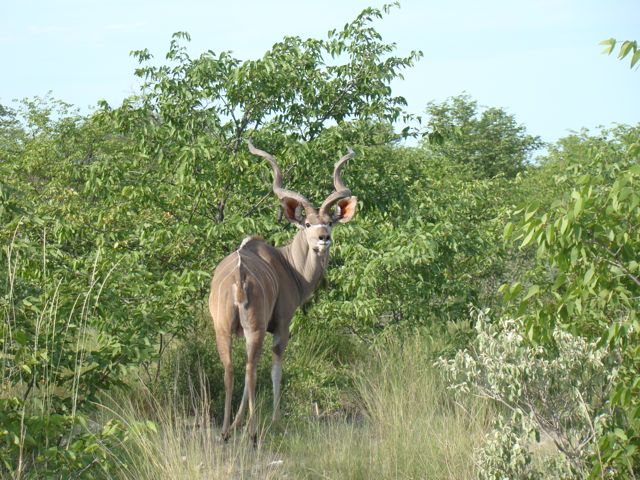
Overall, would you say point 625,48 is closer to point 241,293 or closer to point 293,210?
point 241,293

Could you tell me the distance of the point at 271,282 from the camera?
6.85 meters

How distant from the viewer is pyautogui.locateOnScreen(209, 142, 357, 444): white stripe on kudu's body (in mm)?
6352

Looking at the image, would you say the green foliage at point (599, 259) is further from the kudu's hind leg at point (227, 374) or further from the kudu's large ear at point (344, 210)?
the kudu's large ear at point (344, 210)

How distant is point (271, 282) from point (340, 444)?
57.3 inches

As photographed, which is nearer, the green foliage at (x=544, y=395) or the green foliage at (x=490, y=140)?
the green foliage at (x=544, y=395)

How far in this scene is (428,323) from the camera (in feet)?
28.3

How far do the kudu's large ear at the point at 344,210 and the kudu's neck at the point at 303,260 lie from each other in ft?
0.92

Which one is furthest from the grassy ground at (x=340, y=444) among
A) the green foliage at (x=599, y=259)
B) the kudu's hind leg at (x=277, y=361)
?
the green foliage at (x=599, y=259)

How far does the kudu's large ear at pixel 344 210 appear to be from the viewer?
24.1 ft

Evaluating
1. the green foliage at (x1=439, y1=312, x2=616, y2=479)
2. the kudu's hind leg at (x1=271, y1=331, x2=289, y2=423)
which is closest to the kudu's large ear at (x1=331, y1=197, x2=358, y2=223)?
the kudu's hind leg at (x1=271, y1=331, x2=289, y2=423)

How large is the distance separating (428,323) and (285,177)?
6.28ft

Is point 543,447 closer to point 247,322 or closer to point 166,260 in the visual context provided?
point 247,322

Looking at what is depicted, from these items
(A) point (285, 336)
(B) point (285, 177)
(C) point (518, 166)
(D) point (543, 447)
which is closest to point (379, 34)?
(B) point (285, 177)

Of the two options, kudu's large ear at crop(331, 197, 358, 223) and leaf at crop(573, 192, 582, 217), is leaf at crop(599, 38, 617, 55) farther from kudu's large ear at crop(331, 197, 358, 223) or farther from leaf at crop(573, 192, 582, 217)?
kudu's large ear at crop(331, 197, 358, 223)
